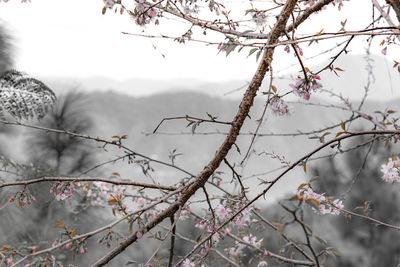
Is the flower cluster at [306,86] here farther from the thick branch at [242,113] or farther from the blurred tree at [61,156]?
the blurred tree at [61,156]

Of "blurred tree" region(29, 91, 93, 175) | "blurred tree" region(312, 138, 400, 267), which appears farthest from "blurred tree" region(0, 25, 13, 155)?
"blurred tree" region(312, 138, 400, 267)

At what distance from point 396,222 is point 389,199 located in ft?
0.72

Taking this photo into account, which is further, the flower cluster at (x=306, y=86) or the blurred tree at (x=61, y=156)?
the blurred tree at (x=61, y=156)

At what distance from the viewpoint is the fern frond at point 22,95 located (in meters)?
2.13

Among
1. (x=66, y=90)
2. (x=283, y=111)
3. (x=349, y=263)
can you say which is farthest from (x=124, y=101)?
(x=283, y=111)

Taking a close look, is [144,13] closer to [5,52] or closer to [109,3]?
[109,3]

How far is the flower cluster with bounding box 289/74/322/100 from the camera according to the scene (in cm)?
85

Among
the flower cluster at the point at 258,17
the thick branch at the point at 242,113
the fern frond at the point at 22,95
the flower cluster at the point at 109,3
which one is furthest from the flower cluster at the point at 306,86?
the fern frond at the point at 22,95

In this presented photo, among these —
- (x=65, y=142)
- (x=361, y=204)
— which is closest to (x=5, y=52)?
(x=65, y=142)

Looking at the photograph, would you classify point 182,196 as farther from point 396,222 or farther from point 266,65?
point 396,222

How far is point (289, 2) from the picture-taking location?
0.76 meters

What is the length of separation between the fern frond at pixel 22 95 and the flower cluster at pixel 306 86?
1783 mm

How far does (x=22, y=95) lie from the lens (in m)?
2.20

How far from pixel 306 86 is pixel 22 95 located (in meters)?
1.96
